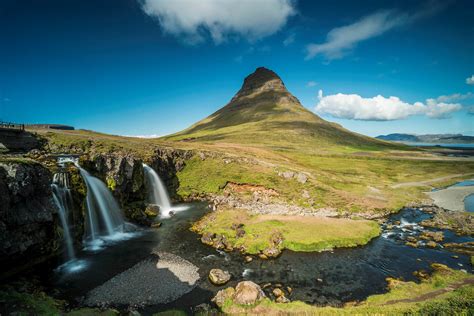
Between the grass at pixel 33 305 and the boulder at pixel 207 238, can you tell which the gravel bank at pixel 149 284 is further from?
the boulder at pixel 207 238

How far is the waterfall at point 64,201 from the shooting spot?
36906 mm

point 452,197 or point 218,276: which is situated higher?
point 218,276

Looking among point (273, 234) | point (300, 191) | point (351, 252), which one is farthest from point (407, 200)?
point (273, 234)

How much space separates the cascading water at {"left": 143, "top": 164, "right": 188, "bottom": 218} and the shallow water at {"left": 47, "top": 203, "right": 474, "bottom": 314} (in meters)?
18.7

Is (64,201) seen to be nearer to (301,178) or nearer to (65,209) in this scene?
(65,209)

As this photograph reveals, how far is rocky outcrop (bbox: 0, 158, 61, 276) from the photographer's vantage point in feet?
93.4

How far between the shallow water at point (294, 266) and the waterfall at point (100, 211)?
557 cm

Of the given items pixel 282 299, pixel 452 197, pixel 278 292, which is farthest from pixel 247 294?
pixel 452 197

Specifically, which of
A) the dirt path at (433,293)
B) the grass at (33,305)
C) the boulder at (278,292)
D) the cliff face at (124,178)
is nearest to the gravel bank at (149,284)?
the grass at (33,305)

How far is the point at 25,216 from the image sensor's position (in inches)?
1208

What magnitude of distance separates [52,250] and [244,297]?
27.8m

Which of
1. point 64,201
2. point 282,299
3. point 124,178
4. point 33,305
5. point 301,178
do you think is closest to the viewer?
point 33,305

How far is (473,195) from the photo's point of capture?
82.9 meters

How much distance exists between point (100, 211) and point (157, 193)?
21.6 metres
